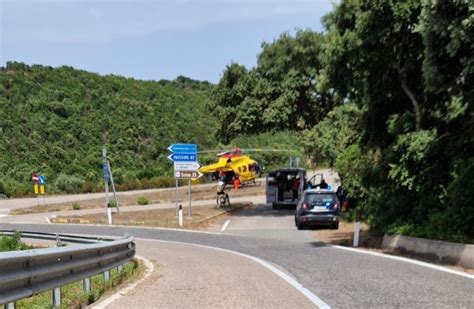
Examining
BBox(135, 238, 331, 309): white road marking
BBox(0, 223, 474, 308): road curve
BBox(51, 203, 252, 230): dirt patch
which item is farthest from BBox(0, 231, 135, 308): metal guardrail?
BBox(51, 203, 252, 230): dirt patch

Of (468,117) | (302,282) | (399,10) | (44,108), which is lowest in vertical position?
(302,282)

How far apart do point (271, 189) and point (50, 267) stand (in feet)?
102

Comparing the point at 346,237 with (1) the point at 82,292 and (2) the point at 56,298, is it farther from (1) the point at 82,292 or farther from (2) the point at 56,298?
(2) the point at 56,298

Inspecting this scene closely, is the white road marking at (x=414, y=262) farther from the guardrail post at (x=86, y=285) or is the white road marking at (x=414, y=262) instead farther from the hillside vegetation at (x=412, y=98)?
→ the guardrail post at (x=86, y=285)

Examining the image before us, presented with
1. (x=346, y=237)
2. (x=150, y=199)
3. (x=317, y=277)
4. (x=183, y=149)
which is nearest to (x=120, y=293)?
(x=317, y=277)

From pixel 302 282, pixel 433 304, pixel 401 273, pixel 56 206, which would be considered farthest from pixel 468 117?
pixel 56 206

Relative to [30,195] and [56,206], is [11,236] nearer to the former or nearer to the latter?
[56,206]

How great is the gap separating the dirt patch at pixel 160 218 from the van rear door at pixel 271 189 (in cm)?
248

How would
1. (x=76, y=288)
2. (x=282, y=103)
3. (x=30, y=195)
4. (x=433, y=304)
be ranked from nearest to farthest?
1. (x=433, y=304)
2. (x=76, y=288)
3. (x=282, y=103)
4. (x=30, y=195)

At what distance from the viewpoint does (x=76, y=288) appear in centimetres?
1043

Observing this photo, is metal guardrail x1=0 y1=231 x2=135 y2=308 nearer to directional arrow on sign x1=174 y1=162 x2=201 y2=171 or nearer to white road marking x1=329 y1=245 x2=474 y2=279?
white road marking x1=329 y1=245 x2=474 y2=279

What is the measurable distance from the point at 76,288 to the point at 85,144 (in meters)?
71.5

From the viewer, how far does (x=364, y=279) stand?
10750 millimetres

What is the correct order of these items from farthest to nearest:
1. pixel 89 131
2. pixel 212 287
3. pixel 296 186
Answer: pixel 89 131
pixel 296 186
pixel 212 287
